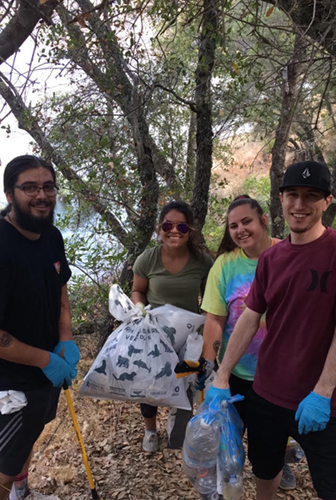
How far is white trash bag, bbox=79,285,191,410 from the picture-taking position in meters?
2.41

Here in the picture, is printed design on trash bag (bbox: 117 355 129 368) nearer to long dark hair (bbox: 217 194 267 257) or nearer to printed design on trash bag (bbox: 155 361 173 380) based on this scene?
printed design on trash bag (bbox: 155 361 173 380)

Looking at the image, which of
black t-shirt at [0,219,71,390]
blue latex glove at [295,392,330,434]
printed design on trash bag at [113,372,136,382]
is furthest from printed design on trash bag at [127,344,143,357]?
blue latex glove at [295,392,330,434]

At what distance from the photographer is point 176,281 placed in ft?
9.00

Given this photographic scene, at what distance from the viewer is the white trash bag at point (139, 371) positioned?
241 centimetres

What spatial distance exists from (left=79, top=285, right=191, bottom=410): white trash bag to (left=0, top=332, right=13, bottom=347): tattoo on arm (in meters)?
0.67

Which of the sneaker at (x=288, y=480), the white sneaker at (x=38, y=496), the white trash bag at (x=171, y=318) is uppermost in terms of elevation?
the white trash bag at (x=171, y=318)

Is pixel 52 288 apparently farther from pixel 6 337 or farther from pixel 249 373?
pixel 249 373

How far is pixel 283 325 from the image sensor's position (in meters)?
1.84

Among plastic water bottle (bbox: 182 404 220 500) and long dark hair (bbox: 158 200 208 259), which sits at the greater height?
long dark hair (bbox: 158 200 208 259)

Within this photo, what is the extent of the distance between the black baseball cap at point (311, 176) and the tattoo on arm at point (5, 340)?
165 cm

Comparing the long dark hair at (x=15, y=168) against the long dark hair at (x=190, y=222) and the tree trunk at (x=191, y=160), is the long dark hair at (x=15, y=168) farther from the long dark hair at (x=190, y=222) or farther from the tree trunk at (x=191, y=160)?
the tree trunk at (x=191, y=160)

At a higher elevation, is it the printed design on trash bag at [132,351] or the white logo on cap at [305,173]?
the white logo on cap at [305,173]

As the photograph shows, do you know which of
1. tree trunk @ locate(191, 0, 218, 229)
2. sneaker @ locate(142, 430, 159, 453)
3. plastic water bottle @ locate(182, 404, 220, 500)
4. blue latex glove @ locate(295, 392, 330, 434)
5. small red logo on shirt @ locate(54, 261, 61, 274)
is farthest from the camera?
tree trunk @ locate(191, 0, 218, 229)

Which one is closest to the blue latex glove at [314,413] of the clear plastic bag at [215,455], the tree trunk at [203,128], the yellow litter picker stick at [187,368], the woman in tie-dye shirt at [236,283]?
the clear plastic bag at [215,455]
